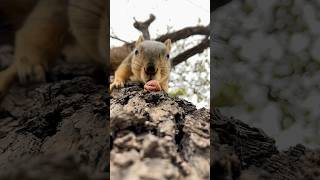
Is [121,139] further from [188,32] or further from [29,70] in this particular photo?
[188,32]

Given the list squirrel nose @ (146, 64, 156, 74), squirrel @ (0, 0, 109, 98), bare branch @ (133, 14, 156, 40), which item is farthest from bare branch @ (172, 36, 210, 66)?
squirrel @ (0, 0, 109, 98)

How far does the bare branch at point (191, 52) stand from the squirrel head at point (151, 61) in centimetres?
45

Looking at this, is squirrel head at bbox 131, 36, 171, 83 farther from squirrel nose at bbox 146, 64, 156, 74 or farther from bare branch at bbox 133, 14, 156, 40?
bare branch at bbox 133, 14, 156, 40

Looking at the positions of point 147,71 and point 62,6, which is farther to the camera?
point 147,71

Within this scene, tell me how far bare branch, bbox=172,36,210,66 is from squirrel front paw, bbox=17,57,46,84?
0.96 m

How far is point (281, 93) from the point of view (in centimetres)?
89

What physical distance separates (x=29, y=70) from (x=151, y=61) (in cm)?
45

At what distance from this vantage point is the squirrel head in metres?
1.30

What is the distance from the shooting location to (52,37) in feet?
3.21

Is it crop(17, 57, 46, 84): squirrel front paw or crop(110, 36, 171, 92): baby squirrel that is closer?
crop(17, 57, 46, 84): squirrel front paw

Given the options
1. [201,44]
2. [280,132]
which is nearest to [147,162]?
[280,132]

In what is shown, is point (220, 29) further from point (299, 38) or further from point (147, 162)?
point (147, 162)

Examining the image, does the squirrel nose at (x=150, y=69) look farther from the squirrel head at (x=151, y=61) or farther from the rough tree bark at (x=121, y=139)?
the rough tree bark at (x=121, y=139)

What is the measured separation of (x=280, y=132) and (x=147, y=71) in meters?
0.53
